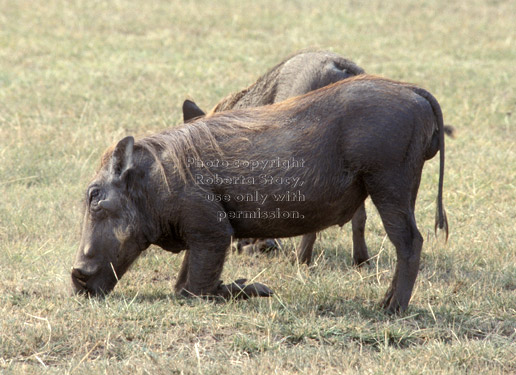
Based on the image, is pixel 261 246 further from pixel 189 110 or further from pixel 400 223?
pixel 400 223

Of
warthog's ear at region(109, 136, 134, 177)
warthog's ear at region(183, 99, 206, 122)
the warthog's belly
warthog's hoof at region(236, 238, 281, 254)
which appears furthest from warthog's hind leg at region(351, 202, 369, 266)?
warthog's ear at region(109, 136, 134, 177)

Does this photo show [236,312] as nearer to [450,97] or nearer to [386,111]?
[386,111]

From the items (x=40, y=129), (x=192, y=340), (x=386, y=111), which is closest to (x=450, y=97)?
(x=40, y=129)

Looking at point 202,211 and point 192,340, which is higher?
point 202,211

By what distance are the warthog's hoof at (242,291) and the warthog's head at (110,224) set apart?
1.92 ft

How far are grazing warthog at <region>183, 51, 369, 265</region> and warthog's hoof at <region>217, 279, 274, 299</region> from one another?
94 cm

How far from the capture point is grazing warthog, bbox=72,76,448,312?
174 inches

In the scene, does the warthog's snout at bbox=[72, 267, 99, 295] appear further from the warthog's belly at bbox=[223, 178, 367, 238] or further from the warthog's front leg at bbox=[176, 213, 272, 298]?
the warthog's belly at bbox=[223, 178, 367, 238]

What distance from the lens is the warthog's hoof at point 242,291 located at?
15.2ft

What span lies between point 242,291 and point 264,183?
643 millimetres

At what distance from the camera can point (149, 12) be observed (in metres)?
12.8

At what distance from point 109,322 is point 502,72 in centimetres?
770

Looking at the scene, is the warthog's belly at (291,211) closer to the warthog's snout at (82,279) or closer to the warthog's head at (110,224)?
the warthog's head at (110,224)

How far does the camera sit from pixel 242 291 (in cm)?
462
